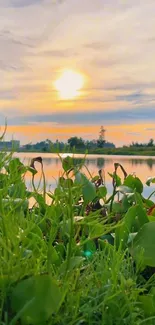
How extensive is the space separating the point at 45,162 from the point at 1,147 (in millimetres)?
369

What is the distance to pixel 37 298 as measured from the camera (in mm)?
503

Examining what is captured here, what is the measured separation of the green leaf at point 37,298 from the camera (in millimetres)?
502

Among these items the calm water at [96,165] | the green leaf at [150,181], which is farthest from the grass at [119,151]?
the green leaf at [150,181]

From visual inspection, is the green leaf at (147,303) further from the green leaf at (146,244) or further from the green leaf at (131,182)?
the green leaf at (131,182)

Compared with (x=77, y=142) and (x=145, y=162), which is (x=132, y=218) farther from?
(x=145, y=162)

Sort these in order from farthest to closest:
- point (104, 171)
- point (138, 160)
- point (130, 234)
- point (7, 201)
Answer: point (138, 160)
point (104, 171)
point (130, 234)
point (7, 201)

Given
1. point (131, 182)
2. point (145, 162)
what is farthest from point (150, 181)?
point (145, 162)

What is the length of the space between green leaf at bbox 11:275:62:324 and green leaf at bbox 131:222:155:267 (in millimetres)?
237

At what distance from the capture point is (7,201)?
0.65 metres

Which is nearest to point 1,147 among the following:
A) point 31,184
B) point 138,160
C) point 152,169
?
point 31,184

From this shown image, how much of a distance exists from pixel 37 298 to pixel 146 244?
10.7 inches

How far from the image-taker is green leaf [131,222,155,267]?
0.72 metres

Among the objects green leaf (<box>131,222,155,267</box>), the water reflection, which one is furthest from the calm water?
green leaf (<box>131,222,155,267</box>)

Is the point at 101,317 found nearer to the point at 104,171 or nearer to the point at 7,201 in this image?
the point at 7,201
